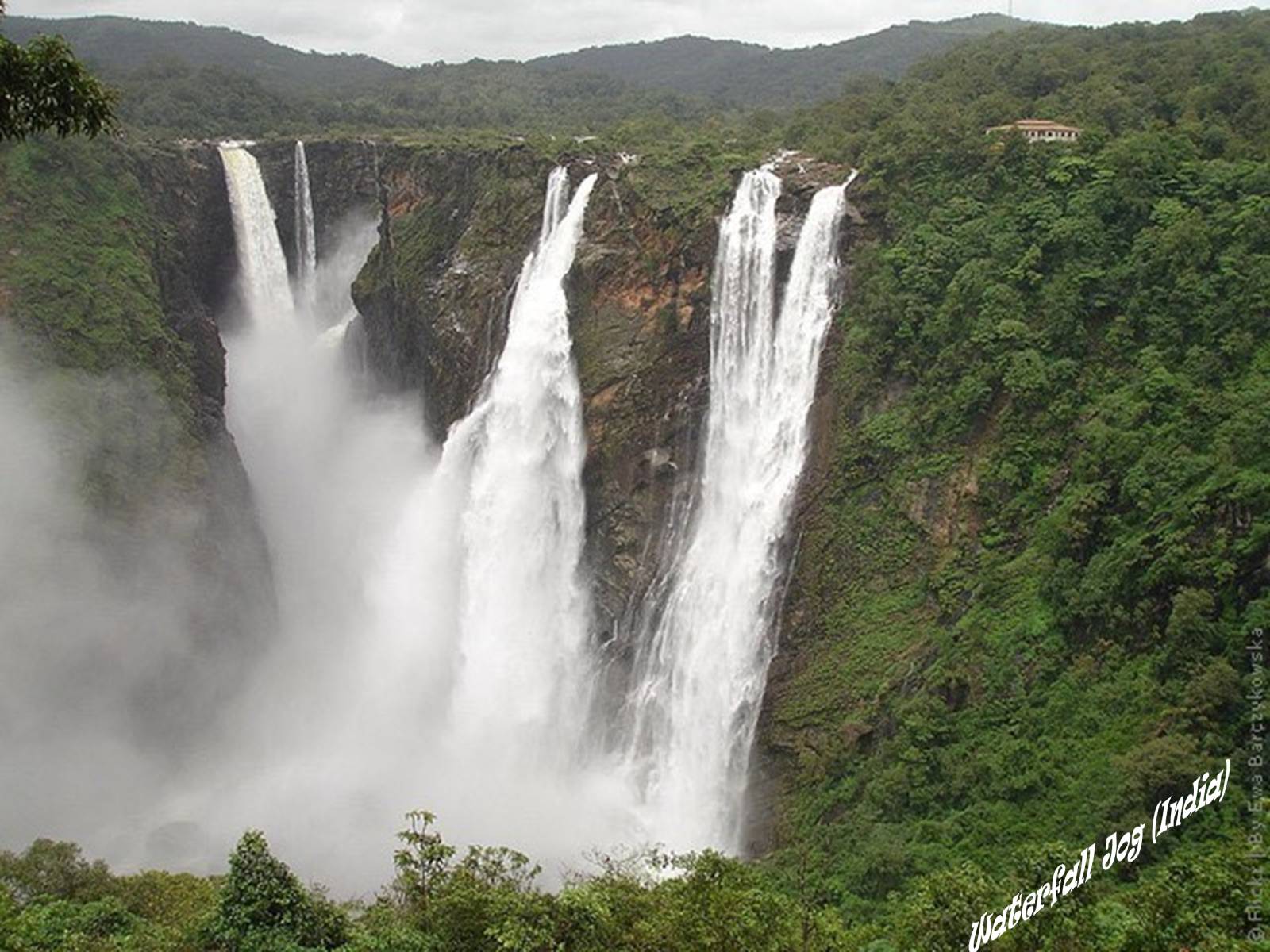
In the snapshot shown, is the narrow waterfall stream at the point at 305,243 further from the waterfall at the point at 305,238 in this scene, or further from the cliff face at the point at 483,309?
the cliff face at the point at 483,309

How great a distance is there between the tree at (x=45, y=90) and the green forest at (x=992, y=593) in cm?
796

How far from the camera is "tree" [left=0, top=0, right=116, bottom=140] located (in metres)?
6.25

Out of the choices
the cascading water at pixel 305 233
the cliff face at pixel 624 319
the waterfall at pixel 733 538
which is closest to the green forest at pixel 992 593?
the waterfall at pixel 733 538

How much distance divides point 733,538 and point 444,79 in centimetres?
8773

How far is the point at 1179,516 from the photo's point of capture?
58.0 feet

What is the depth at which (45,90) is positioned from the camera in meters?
6.35

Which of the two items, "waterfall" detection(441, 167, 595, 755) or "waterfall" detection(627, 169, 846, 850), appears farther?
"waterfall" detection(441, 167, 595, 755)

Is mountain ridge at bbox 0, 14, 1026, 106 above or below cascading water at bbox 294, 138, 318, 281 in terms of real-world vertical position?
above

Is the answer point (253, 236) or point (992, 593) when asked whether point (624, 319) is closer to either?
point (992, 593)

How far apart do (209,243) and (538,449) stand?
20.9 meters

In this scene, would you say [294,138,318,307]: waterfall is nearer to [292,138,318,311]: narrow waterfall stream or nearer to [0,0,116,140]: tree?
[292,138,318,311]: narrow waterfall stream

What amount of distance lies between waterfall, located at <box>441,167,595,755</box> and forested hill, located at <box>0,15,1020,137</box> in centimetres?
2855

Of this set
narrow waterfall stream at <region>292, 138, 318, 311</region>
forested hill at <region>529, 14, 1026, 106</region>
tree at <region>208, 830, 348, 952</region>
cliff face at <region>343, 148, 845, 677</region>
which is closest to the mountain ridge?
forested hill at <region>529, 14, 1026, 106</region>

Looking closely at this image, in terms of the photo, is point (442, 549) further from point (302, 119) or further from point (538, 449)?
point (302, 119)
